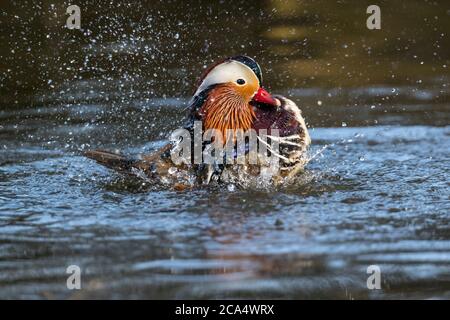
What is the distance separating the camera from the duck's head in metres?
6.38

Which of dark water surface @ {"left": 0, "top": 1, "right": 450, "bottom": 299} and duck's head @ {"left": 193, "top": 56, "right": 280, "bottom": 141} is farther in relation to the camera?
duck's head @ {"left": 193, "top": 56, "right": 280, "bottom": 141}

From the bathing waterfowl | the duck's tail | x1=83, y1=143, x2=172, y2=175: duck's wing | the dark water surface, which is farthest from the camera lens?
the duck's tail

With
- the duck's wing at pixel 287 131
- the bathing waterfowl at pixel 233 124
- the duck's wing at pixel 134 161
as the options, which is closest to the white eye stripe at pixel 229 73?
the bathing waterfowl at pixel 233 124

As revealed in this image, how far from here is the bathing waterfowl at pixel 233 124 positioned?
248 inches

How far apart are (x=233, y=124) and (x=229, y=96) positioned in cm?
20

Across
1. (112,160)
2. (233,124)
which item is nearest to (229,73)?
(233,124)

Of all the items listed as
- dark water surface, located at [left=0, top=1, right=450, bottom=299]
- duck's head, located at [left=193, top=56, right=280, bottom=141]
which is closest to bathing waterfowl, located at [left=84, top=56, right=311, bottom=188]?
duck's head, located at [left=193, top=56, right=280, bottom=141]

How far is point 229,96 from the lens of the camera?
654 cm

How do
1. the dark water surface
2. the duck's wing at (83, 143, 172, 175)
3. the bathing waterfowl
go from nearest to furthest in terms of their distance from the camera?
the dark water surface
the bathing waterfowl
the duck's wing at (83, 143, 172, 175)

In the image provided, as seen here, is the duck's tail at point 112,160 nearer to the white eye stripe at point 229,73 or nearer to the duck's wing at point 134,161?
the duck's wing at point 134,161

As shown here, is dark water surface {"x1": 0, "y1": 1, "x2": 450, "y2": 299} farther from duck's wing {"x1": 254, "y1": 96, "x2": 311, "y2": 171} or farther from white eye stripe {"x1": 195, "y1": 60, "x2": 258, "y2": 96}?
white eye stripe {"x1": 195, "y1": 60, "x2": 258, "y2": 96}

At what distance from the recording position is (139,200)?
610 cm

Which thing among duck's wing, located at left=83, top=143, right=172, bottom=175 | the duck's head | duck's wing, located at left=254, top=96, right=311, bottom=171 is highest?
the duck's head

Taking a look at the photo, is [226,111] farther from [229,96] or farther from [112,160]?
[112,160]
